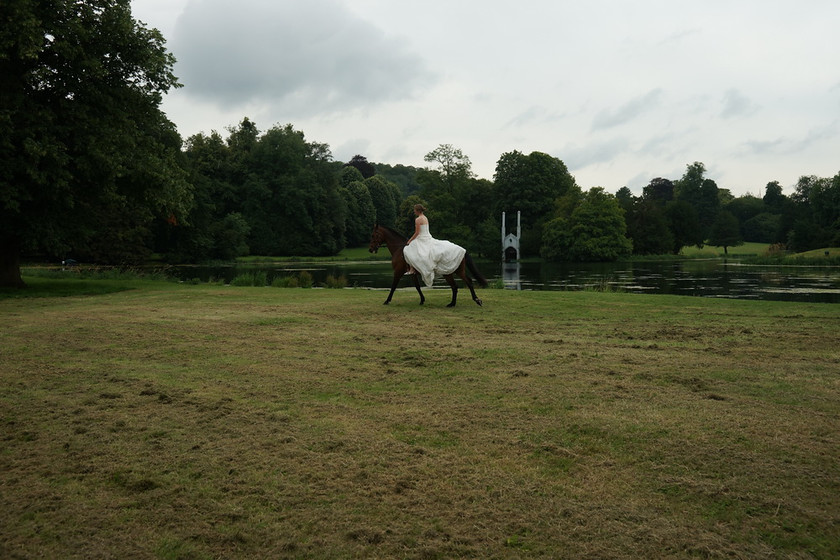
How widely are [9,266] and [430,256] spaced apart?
1531cm

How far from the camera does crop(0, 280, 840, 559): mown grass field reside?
3.13 metres

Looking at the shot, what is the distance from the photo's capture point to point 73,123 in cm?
1786

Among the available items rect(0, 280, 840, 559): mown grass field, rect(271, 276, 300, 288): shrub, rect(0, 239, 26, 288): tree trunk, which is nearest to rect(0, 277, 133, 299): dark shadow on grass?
rect(0, 239, 26, 288): tree trunk

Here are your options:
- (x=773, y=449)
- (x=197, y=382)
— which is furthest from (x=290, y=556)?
(x=197, y=382)

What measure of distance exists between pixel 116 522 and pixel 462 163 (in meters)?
92.8

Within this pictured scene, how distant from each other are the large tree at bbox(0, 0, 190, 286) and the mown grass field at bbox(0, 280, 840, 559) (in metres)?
10.2

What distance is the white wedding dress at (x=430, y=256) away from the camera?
13.6 meters

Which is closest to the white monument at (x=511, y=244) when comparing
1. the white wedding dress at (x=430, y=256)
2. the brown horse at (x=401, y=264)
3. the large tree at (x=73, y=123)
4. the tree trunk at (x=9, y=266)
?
the large tree at (x=73, y=123)

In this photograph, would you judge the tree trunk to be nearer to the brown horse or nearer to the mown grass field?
the brown horse

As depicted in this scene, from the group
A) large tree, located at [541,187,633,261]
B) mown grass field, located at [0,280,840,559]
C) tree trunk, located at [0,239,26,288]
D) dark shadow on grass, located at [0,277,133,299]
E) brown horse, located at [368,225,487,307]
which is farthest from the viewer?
large tree, located at [541,187,633,261]

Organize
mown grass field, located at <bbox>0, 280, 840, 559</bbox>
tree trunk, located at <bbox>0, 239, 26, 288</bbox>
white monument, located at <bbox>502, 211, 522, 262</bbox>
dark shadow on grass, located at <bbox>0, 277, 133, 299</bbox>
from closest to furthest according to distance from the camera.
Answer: mown grass field, located at <bbox>0, 280, 840, 559</bbox> < dark shadow on grass, located at <bbox>0, 277, 133, 299</bbox> < tree trunk, located at <bbox>0, 239, 26, 288</bbox> < white monument, located at <bbox>502, 211, 522, 262</bbox>

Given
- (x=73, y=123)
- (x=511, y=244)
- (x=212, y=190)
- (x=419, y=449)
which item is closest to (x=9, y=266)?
(x=73, y=123)

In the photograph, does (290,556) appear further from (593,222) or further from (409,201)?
(409,201)

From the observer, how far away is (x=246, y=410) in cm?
532
